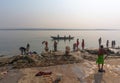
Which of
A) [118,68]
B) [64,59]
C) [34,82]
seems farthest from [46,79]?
[64,59]

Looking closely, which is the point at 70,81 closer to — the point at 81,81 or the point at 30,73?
the point at 81,81

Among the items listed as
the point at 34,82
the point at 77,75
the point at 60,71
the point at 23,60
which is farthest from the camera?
the point at 23,60

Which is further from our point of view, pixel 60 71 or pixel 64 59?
pixel 64 59

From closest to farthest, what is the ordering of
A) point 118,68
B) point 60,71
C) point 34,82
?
point 34,82 < point 60,71 < point 118,68

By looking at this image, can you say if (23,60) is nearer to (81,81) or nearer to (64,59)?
(64,59)

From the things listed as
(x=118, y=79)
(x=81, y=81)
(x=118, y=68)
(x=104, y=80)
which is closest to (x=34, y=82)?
(x=81, y=81)

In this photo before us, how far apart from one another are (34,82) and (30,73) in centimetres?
253

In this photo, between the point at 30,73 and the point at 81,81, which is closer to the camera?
the point at 81,81

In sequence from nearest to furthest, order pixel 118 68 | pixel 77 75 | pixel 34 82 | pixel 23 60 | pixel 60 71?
pixel 34 82 < pixel 77 75 < pixel 60 71 < pixel 118 68 < pixel 23 60

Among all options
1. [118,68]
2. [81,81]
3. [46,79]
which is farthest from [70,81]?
[118,68]

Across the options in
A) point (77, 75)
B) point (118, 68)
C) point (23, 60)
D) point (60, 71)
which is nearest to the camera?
point (77, 75)

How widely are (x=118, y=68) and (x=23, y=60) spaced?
29.6 feet

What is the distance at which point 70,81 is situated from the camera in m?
13.7

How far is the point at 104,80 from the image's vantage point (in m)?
13.9
